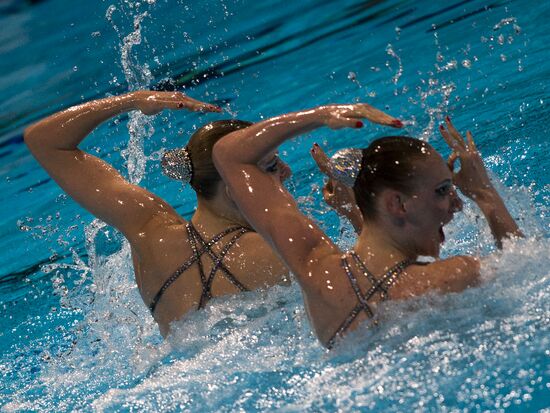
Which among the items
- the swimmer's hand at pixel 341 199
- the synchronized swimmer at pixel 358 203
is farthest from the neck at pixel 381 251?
Answer: the swimmer's hand at pixel 341 199

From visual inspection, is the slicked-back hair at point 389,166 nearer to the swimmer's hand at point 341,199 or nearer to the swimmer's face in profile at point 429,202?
the swimmer's face in profile at point 429,202

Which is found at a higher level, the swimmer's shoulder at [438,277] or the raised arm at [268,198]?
the raised arm at [268,198]

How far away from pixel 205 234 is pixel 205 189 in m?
0.18

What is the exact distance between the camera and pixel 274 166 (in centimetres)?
301

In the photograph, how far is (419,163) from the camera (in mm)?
2623

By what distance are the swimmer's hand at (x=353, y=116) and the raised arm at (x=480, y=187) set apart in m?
0.53

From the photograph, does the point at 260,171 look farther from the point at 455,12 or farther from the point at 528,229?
the point at 455,12

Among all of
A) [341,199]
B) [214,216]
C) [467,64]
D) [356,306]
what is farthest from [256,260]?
[467,64]

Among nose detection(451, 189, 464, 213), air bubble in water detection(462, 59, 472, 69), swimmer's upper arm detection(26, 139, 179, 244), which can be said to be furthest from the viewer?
air bubble in water detection(462, 59, 472, 69)

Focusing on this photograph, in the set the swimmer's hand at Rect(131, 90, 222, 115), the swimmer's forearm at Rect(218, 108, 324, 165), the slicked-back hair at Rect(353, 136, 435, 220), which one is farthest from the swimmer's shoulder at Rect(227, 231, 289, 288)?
the slicked-back hair at Rect(353, 136, 435, 220)

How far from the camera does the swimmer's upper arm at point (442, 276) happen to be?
2.69 metres

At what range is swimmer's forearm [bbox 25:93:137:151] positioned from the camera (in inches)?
138

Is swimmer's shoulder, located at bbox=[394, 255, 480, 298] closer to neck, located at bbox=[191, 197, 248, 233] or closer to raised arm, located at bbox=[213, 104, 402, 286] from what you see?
raised arm, located at bbox=[213, 104, 402, 286]

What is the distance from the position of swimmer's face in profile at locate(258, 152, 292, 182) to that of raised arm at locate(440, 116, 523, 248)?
58 cm
